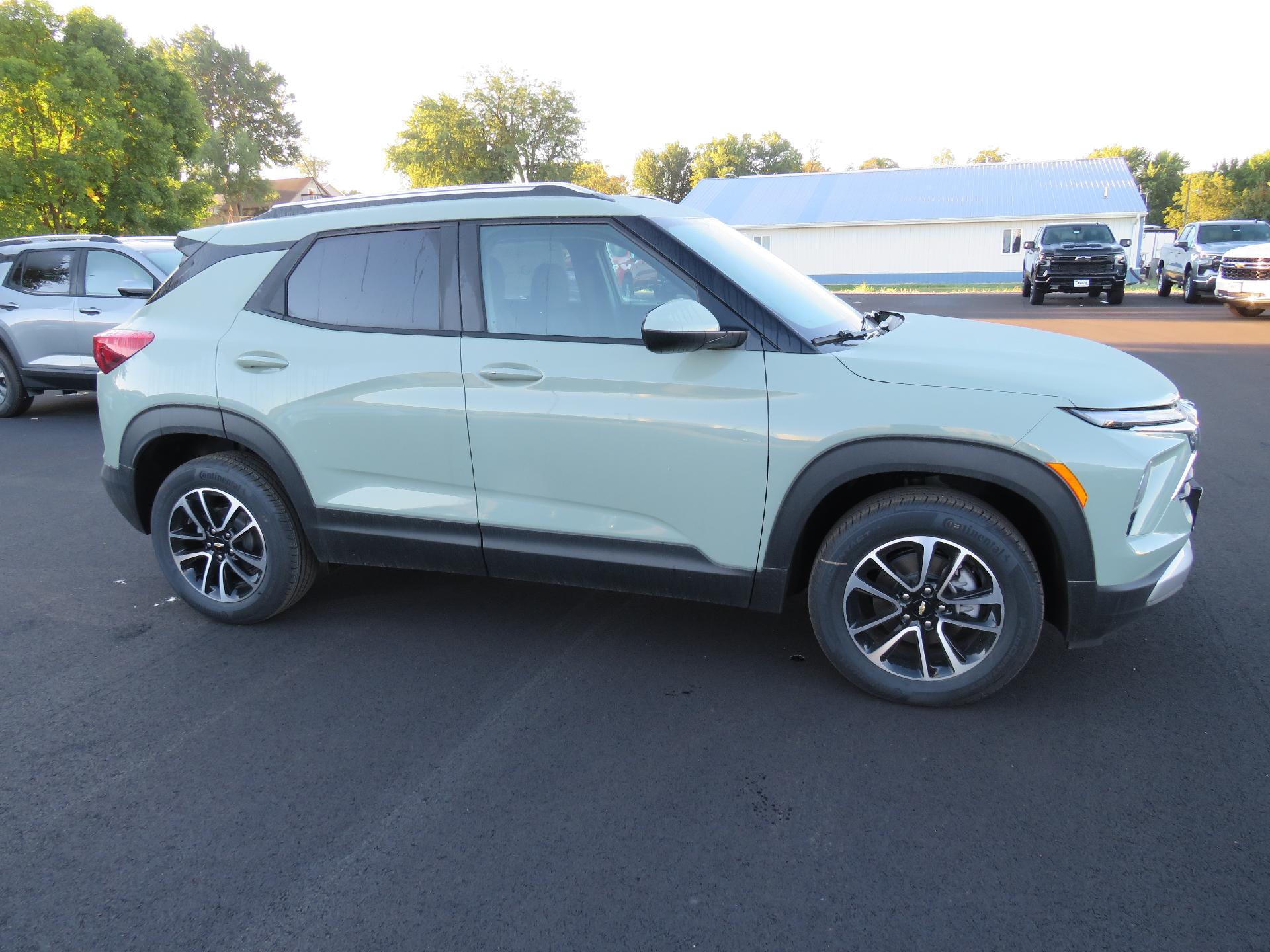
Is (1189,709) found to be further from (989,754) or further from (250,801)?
(250,801)

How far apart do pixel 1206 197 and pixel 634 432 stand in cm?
8054

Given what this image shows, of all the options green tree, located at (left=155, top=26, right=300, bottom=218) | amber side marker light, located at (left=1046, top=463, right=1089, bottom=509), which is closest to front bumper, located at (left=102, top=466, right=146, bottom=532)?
amber side marker light, located at (left=1046, top=463, right=1089, bottom=509)

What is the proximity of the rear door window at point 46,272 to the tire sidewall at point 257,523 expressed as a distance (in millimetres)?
7200

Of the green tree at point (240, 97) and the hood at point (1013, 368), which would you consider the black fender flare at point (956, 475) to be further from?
the green tree at point (240, 97)

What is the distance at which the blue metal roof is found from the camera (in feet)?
149

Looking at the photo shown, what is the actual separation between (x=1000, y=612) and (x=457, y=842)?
6.51 ft

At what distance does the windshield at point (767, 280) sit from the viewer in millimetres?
3600

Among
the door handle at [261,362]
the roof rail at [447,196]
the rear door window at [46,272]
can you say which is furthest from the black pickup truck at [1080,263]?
the door handle at [261,362]

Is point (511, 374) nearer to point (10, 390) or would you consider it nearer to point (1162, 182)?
point (10, 390)

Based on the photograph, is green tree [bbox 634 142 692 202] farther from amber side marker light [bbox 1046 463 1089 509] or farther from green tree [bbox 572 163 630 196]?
amber side marker light [bbox 1046 463 1089 509]

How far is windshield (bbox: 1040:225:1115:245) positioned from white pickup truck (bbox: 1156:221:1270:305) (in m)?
1.77

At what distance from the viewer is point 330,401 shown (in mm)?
3932

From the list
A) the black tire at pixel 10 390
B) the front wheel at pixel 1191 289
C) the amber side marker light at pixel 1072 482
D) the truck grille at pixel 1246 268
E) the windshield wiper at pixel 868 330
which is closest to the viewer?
the amber side marker light at pixel 1072 482

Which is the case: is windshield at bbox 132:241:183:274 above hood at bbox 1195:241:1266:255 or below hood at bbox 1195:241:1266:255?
above
